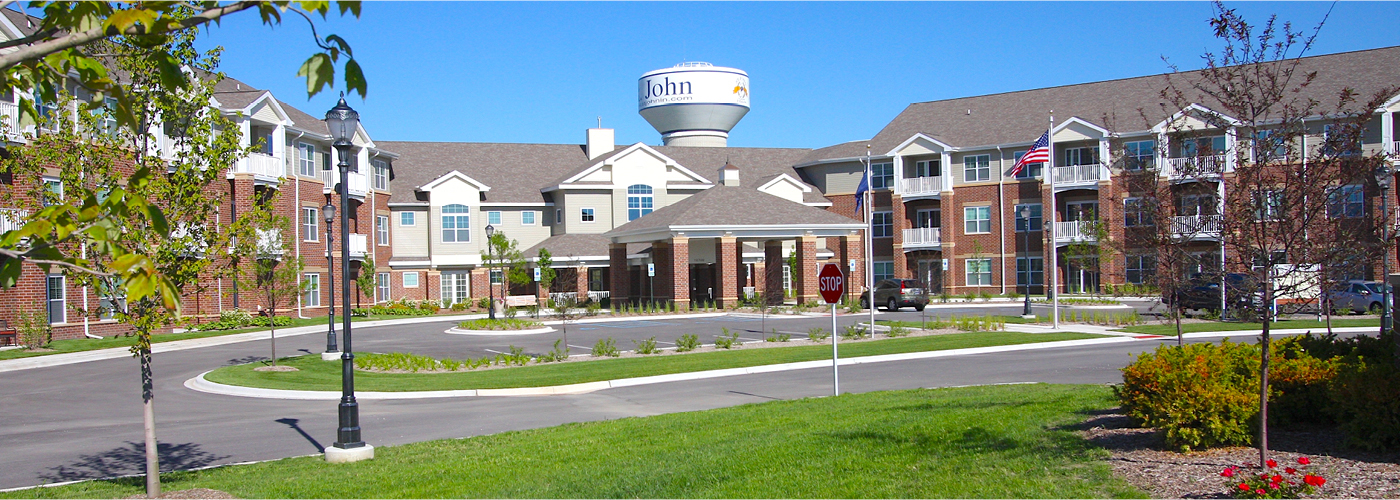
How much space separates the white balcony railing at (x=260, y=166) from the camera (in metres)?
38.8

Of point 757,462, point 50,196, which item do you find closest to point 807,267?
point 757,462

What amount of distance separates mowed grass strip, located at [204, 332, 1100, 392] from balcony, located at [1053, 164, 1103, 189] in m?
26.8

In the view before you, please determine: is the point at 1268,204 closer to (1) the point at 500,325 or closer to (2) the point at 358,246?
(1) the point at 500,325

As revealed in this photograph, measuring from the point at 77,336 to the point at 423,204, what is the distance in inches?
901

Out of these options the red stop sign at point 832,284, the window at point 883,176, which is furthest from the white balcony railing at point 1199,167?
the window at point 883,176

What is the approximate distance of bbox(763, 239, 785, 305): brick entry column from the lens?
140ft

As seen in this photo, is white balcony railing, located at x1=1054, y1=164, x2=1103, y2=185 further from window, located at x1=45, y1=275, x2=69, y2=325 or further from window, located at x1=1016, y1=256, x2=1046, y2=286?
window, located at x1=45, y1=275, x2=69, y2=325

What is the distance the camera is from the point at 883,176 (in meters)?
57.3

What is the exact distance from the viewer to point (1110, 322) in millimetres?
31391

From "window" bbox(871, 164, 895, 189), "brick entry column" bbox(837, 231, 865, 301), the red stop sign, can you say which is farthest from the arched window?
the red stop sign

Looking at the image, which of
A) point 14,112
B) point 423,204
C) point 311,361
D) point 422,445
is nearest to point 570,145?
point 423,204

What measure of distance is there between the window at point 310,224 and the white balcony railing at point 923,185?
30138 millimetres

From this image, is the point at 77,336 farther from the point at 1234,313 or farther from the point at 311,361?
the point at 1234,313

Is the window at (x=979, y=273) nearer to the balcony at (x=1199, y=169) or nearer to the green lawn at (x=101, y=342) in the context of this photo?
the green lawn at (x=101, y=342)
